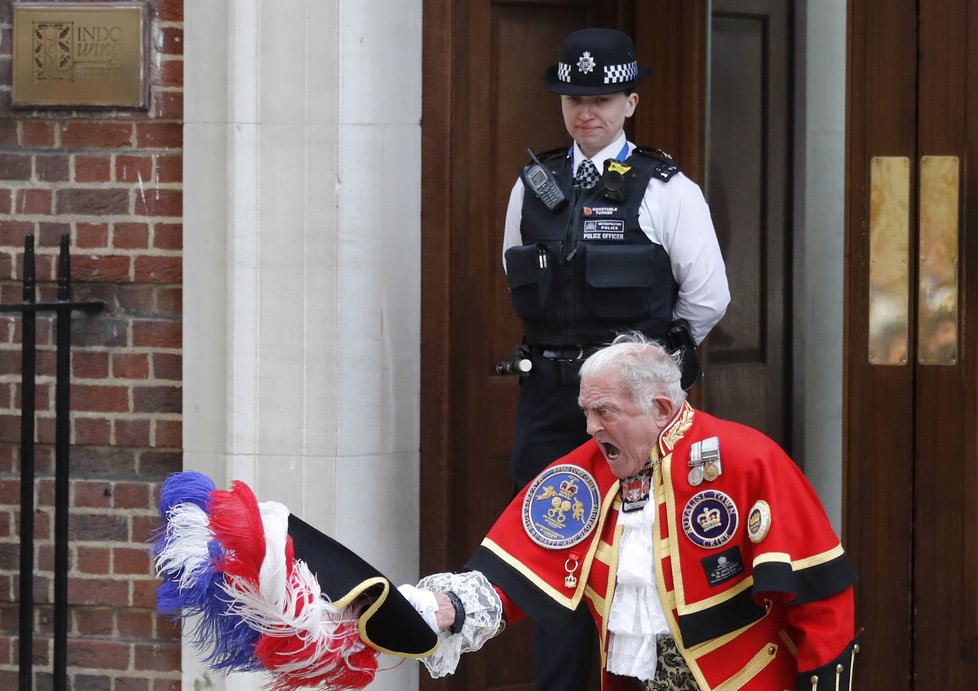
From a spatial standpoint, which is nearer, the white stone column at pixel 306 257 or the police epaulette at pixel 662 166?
the police epaulette at pixel 662 166

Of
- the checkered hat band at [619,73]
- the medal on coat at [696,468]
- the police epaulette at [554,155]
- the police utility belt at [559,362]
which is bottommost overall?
the medal on coat at [696,468]

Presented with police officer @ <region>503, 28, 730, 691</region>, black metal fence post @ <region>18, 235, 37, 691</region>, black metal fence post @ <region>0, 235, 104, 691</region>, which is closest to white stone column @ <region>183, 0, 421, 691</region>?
black metal fence post @ <region>0, 235, 104, 691</region>

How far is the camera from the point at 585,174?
439 centimetres

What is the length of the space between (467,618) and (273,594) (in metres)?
0.51

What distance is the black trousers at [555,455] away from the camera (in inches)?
170

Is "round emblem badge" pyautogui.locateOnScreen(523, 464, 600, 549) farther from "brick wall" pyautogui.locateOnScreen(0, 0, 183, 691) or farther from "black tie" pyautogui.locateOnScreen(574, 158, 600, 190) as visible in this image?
"brick wall" pyautogui.locateOnScreen(0, 0, 183, 691)

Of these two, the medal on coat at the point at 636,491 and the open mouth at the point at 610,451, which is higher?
the open mouth at the point at 610,451

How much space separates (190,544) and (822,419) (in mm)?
4071

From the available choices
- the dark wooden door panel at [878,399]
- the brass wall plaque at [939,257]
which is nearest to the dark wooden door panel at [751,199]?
the dark wooden door panel at [878,399]

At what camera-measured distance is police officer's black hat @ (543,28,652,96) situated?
432 cm

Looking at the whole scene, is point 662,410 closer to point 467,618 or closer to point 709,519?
point 709,519

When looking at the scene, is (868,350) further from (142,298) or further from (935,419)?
(142,298)

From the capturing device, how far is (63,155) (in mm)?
4961

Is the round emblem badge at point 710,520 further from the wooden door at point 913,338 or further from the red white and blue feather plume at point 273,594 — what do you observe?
the wooden door at point 913,338
